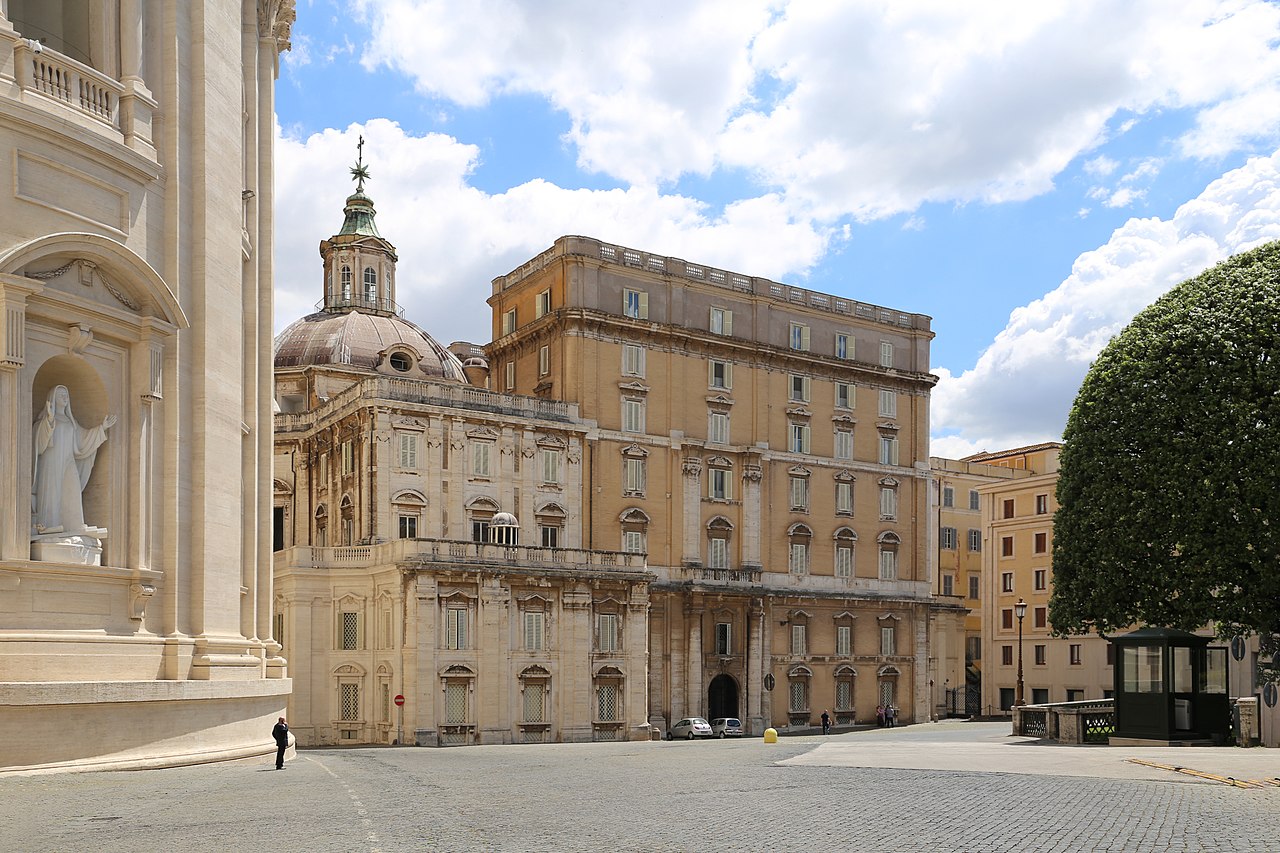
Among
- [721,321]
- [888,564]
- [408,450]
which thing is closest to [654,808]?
[408,450]

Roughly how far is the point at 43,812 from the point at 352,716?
136 feet

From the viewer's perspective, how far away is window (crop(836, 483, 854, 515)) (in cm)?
7669

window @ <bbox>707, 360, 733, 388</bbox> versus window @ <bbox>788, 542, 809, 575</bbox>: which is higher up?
window @ <bbox>707, 360, 733, 388</bbox>

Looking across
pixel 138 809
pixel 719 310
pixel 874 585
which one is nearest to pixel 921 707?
pixel 874 585

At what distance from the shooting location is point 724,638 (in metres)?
70.5

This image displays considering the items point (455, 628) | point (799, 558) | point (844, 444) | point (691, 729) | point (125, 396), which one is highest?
point (844, 444)

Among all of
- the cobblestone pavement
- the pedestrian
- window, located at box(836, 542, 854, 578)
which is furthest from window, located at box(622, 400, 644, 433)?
the pedestrian

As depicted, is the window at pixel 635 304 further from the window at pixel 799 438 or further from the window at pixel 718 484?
the window at pixel 799 438

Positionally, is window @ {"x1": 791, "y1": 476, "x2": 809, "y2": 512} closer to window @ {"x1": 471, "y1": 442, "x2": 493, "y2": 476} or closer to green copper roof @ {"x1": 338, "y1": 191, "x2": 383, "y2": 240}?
window @ {"x1": 471, "y1": 442, "x2": 493, "y2": 476}

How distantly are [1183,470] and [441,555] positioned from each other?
30.0 metres

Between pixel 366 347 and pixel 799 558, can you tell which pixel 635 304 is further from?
pixel 366 347

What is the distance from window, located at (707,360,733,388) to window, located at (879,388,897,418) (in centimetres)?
1123

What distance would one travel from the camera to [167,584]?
2622cm

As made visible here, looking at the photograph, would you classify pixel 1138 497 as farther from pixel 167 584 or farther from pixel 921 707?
pixel 921 707
